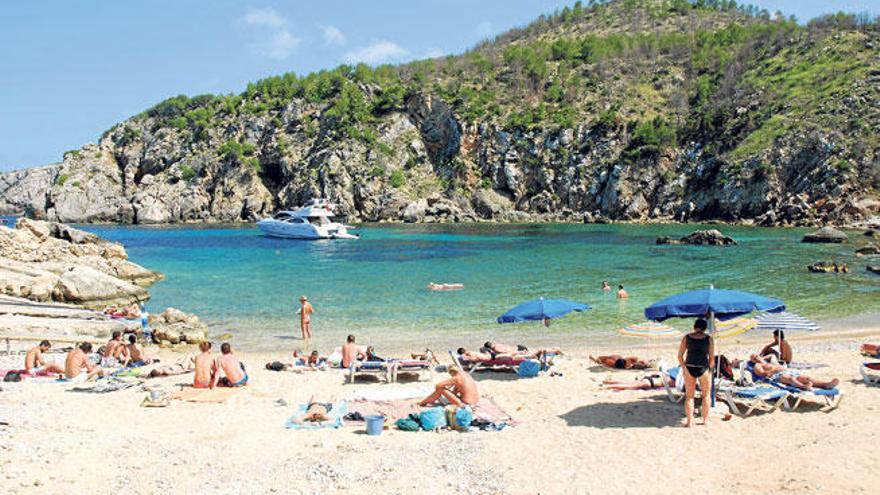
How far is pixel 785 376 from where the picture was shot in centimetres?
1098

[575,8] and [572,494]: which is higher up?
[575,8]

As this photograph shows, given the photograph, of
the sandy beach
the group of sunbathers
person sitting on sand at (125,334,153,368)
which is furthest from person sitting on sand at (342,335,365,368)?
person sitting on sand at (125,334,153,368)

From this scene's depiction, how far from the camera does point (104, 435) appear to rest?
9625 millimetres

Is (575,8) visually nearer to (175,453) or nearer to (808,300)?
(808,300)

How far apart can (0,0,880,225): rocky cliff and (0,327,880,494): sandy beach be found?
219ft

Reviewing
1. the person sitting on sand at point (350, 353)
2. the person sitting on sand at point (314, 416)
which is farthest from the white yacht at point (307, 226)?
the person sitting on sand at point (314, 416)

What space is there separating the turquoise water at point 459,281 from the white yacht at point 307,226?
278 inches

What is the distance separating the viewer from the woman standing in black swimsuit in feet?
31.6

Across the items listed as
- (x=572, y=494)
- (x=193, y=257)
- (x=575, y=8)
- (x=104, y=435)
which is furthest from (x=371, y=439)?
(x=575, y=8)

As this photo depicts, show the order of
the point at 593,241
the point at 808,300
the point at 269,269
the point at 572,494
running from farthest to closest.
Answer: the point at 593,241 → the point at 269,269 → the point at 808,300 → the point at 572,494

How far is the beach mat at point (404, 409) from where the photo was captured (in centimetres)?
1052

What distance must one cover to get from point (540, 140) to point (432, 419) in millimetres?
89301

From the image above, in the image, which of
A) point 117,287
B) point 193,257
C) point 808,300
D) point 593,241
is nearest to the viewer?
point 808,300

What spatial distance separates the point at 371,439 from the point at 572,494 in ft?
11.4
